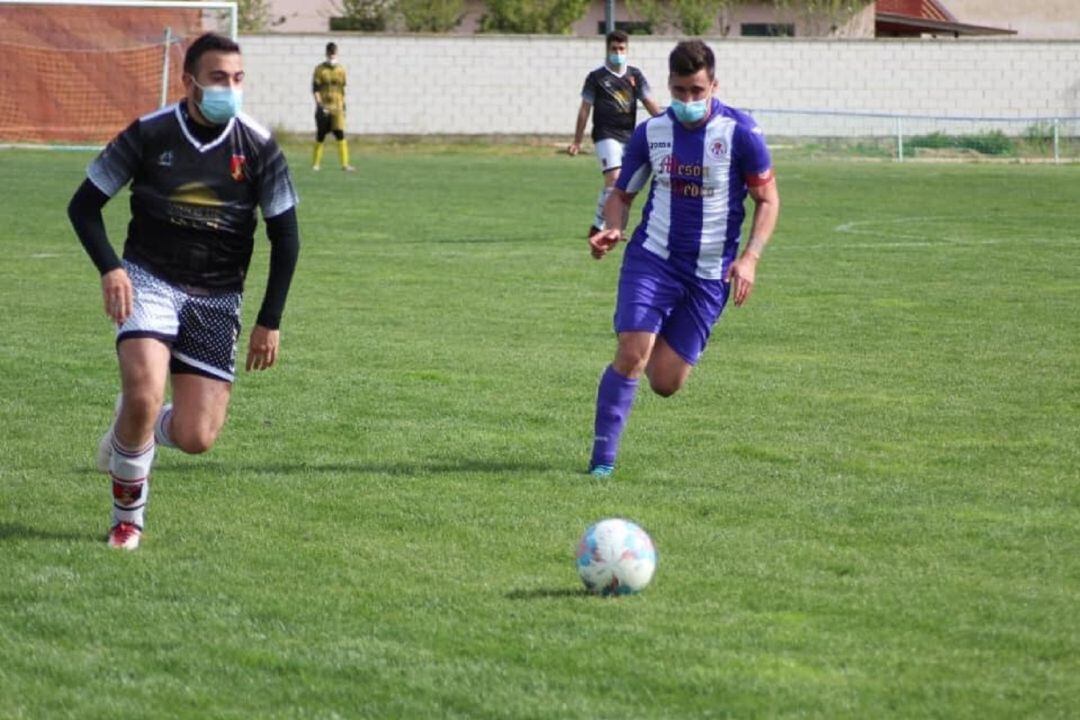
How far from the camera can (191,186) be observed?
6.74 metres

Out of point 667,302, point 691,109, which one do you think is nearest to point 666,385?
point 667,302

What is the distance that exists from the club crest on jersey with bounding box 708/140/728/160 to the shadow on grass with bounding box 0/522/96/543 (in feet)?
10.5

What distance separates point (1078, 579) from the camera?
6.20m

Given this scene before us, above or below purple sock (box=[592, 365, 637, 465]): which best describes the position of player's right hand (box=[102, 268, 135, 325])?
above

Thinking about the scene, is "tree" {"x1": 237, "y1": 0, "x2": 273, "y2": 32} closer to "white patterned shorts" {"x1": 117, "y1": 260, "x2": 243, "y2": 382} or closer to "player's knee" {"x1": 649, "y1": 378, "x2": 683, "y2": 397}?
"player's knee" {"x1": 649, "y1": 378, "x2": 683, "y2": 397}

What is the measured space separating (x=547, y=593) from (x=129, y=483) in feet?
5.54

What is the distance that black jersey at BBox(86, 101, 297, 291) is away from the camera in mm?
6711

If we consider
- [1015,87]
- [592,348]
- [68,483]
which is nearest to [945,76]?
[1015,87]

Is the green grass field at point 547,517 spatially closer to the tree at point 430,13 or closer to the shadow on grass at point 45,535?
the shadow on grass at point 45,535

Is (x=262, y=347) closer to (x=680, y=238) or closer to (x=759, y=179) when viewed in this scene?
(x=680, y=238)

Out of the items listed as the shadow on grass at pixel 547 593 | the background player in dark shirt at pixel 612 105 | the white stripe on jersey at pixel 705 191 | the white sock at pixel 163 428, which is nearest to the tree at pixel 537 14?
the background player in dark shirt at pixel 612 105

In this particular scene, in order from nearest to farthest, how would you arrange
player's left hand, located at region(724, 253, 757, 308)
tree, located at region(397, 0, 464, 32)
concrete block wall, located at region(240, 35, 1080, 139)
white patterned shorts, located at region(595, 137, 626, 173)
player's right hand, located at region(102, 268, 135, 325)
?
1. player's right hand, located at region(102, 268, 135, 325)
2. player's left hand, located at region(724, 253, 757, 308)
3. white patterned shorts, located at region(595, 137, 626, 173)
4. concrete block wall, located at region(240, 35, 1080, 139)
5. tree, located at region(397, 0, 464, 32)

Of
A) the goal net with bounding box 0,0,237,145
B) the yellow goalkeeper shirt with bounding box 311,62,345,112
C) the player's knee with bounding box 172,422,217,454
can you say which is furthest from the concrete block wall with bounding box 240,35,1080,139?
the player's knee with bounding box 172,422,217,454

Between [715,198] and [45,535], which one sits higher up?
[715,198]
